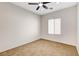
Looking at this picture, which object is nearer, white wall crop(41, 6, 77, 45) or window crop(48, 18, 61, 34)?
window crop(48, 18, 61, 34)

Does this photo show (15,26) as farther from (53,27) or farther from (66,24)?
(66,24)

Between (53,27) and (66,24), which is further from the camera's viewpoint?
(66,24)

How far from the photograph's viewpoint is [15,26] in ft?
10.4

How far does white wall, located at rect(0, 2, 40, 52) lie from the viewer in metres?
2.82

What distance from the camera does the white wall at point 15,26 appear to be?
282 cm

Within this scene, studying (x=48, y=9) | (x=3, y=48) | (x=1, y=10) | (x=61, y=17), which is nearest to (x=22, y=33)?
(x=3, y=48)

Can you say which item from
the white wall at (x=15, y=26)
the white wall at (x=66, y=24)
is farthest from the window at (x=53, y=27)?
the white wall at (x=15, y=26)

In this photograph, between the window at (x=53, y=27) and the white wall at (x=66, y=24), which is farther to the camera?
the white wall at (x=66, y=24)

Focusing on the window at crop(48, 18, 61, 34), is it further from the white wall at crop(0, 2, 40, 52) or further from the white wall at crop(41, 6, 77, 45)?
the white wall at crop(0, 2, 40, 52)

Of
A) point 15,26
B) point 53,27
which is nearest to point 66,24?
point 53,27

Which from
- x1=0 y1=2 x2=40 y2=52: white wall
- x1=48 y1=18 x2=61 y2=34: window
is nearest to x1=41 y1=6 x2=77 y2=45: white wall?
x1=48 y1=18 x2=61 y2=34: window

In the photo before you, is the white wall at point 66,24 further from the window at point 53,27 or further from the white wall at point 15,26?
the white wall at point 15,26

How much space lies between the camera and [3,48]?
9.37 feet

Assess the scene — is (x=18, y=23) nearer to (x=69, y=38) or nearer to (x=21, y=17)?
(x=21, y=17)
